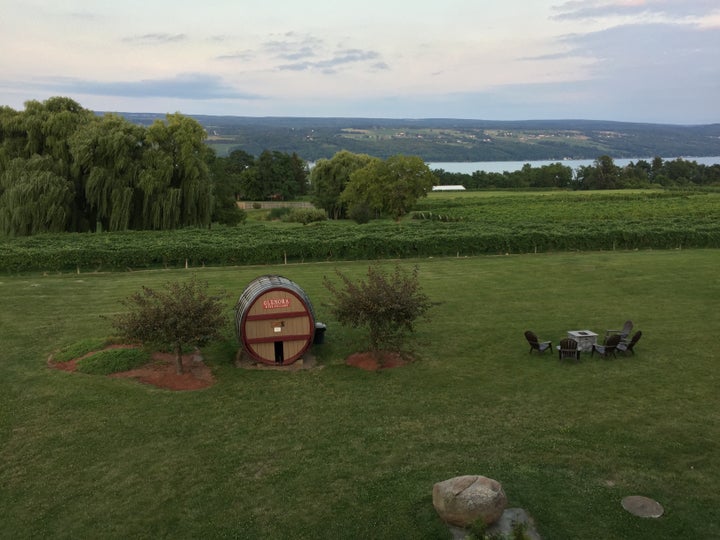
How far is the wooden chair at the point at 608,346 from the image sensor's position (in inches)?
632

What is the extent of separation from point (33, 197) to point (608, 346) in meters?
35.7

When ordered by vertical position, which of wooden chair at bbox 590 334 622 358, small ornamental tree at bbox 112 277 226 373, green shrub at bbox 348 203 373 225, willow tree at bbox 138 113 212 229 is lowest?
green shrub at bbox 348 203 373 225

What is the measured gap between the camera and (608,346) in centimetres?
1611

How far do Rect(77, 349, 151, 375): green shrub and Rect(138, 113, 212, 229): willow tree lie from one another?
25349 mm

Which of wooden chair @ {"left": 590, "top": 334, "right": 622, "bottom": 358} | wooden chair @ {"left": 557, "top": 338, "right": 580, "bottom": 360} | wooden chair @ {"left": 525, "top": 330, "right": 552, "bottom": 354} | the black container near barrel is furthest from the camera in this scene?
wooden chair @ {"left": 525, "top": 330, "right": 552, "bottom": 354}

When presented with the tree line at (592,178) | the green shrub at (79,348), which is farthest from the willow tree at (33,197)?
the tree line at (592,178)

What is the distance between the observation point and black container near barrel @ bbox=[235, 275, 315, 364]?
15.6m

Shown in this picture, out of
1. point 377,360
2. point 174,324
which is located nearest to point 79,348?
point 174,324

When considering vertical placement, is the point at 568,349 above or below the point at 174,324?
below

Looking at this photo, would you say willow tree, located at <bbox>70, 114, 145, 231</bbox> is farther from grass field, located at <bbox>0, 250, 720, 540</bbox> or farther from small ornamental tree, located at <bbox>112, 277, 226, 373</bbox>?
small ornamental tree, located at <bbox>112, 277, 226, 373</bbox>

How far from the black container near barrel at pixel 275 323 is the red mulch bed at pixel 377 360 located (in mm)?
1442

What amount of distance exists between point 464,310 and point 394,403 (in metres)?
9.06

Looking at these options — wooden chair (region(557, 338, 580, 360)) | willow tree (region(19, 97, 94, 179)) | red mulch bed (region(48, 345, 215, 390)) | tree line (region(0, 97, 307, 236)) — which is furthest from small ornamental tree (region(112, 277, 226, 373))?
willow tree (region(19, 97, 94, 179))

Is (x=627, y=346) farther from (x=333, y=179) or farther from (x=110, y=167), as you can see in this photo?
(x=333, y=179)
